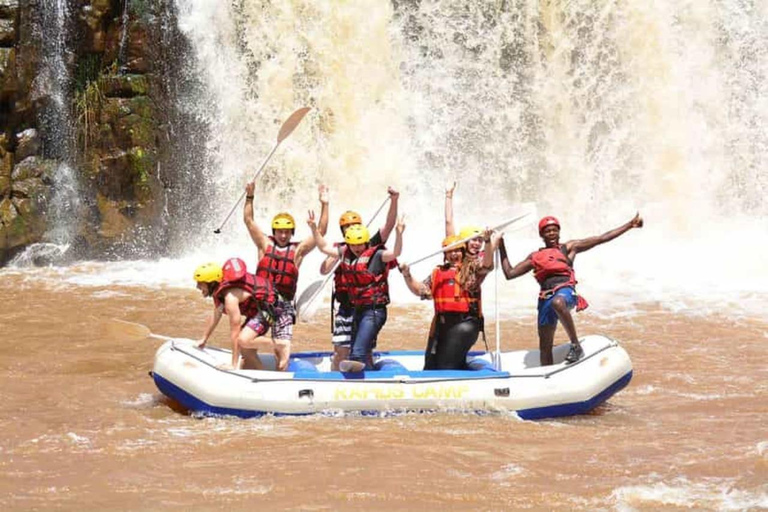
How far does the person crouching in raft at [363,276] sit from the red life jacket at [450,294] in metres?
0.30

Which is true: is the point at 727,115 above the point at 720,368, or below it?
above

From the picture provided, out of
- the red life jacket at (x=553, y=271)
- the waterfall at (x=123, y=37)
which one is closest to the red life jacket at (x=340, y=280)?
the red life jacket at (x=553, y=271)

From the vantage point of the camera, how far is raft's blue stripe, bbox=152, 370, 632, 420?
6.16 meters

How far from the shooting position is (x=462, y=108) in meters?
15.4

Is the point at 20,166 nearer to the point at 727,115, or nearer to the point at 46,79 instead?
the point at 46,79

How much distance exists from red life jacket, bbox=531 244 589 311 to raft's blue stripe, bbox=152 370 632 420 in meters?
0.57

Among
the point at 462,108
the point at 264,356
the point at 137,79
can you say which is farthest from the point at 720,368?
the point at 137,79

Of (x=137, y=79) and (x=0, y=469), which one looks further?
(x=137, y=79)

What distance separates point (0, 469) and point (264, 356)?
207 cm

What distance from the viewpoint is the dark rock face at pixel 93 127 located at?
14.5 m

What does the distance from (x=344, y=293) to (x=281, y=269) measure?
42 centimetres

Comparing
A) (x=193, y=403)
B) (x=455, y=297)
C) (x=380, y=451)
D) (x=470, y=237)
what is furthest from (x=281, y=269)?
A: (x=380, y=451)

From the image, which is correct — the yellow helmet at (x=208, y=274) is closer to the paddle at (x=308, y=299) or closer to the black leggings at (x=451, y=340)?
the paddle at (x=308, y=299)

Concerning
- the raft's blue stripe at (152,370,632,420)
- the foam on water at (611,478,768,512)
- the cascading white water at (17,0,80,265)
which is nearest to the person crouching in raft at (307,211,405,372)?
the raft's blue stripe at (152,370,632,420)
